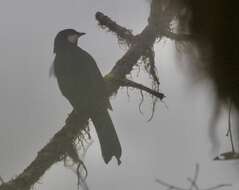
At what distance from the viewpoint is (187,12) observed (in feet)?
3.70

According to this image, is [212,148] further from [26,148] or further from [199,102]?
[26,148]

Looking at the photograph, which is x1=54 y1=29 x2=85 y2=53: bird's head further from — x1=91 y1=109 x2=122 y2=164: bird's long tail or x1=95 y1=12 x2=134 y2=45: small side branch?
x1=91 y1=109 x2=122 y2=164: bird's long tail

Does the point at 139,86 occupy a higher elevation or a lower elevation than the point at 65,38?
lower

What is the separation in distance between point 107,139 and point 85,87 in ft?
0.36

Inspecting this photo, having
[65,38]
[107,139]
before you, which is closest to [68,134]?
[107,139]

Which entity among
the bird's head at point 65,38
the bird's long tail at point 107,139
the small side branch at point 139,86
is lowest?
the bird's long tail at point 107,139

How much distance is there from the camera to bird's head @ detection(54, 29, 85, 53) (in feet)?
3.57

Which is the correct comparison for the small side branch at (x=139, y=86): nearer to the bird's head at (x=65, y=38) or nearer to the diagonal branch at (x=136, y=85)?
the diagonal branch at (x=136, y=85)

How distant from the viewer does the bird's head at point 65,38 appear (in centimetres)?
109

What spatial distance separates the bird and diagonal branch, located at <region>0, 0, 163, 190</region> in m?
0.02

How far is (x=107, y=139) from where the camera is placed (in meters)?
1.06

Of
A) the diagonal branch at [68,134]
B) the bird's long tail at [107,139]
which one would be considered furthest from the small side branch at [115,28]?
the bird's long tail at [107,139]

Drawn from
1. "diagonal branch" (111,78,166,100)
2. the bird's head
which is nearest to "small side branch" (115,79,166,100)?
"diagonal branch" (111,78,166,100)

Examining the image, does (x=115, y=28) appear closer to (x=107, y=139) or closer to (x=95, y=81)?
(x=95, y=81)
